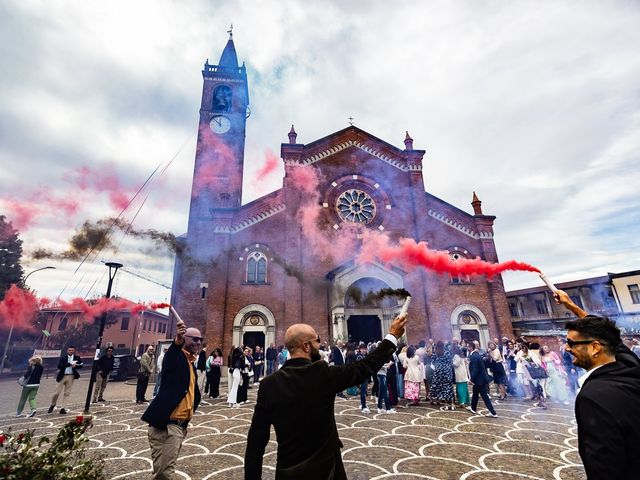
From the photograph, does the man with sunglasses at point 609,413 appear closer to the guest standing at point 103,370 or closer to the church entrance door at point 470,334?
the guest standing at point 103,370

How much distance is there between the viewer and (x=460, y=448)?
5988 millimetres

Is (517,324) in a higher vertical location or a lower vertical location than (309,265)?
lower

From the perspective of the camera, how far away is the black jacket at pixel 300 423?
2.09 m

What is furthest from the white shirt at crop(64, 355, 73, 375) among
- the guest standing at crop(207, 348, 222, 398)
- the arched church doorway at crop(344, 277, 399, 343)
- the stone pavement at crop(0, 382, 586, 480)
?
the arched church doorway at crop(344, 277, 399, 343)

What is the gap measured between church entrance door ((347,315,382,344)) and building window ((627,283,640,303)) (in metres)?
25.1

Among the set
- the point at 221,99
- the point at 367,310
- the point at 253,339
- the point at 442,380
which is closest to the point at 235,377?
the point at 442,380

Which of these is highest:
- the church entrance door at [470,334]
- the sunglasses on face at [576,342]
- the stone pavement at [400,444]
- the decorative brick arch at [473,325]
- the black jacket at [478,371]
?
the decorative brick arch at [473,325]

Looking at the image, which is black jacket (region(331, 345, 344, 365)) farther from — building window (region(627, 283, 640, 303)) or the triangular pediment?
building window (region(627, 283, 640, 303))

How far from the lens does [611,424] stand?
1749mm

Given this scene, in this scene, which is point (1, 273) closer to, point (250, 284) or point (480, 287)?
point (250, 284)

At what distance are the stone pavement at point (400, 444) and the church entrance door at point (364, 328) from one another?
9.43 metres

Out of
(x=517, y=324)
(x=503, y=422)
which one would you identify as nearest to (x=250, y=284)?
(x=503, y=422)

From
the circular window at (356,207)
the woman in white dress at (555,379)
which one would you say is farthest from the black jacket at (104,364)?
the woman in white dress at (555,379)

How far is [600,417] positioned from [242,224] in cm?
1920
